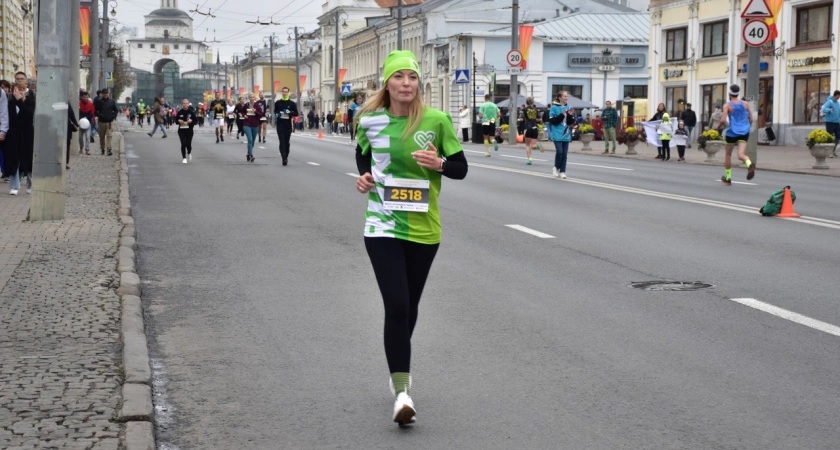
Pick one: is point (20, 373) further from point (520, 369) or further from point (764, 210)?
point (764, 210)

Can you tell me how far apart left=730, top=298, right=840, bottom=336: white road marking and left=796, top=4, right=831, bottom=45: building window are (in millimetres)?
39445

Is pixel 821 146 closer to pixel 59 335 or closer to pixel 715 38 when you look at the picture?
pixel 59 335

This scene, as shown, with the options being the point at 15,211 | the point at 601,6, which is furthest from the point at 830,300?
the point at 601,6

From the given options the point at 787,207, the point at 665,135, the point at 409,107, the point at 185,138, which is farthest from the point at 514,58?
the point at 409,107

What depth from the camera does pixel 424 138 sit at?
596cm

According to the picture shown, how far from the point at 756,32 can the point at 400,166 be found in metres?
22.4

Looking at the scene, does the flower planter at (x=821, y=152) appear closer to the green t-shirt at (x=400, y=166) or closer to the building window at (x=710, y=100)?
the building window at (x=710, y=100)

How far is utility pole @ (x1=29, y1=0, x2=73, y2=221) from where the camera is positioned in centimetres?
1441

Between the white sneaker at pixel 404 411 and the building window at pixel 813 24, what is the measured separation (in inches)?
1706

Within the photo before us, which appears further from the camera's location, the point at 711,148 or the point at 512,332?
the point at 711,148

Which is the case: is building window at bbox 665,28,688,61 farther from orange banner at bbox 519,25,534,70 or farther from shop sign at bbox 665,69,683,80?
orange banner at bbox 519,25,534,70

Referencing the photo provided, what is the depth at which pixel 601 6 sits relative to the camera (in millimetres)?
98812

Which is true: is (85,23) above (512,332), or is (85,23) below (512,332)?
above

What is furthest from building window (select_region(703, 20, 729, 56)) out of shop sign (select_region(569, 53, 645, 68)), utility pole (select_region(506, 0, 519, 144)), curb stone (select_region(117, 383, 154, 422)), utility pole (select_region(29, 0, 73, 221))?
curb stone (select_region(117, 383, 154, 422))
